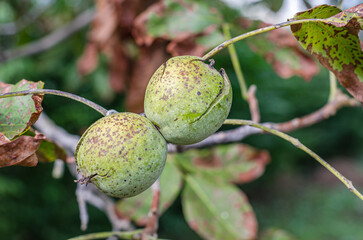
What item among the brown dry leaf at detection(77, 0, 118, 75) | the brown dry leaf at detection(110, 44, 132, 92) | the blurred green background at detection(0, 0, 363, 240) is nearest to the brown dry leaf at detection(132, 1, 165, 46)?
the brown dry leaf at detection(77, 0, 118, 75)

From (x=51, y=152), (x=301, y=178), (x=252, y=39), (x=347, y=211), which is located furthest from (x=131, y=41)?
(x=301, y=178)

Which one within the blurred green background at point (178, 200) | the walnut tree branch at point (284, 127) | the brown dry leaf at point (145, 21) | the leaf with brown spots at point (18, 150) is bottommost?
the blurred green background at point (178, 200)

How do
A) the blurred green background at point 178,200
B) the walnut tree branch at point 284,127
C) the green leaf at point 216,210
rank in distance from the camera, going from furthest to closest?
1. the blurred green background at point 178,200
2. the green leaf at point 216,210
3. the walnut tree branch at point 284,127

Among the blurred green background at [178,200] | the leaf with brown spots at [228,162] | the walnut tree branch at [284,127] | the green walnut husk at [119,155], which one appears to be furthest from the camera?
the blurred green background at [178,200]

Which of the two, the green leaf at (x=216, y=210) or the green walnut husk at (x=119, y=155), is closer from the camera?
the green walnut husk at (x=119, y=155)

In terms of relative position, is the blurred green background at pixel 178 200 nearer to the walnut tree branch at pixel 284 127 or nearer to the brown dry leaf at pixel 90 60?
the brown dry leaf at pixel 90 60

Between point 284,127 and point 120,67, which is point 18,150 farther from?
point 120,67

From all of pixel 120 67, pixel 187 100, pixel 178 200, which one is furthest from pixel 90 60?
pixel 178 200

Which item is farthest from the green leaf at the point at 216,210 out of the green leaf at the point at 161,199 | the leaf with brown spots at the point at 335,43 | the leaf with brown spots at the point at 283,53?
the leaf with brown spots at the point at 335,43
